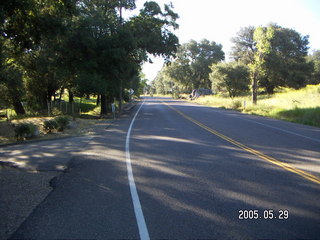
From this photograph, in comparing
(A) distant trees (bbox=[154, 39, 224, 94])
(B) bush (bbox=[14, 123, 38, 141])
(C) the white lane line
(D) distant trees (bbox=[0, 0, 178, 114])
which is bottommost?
(C) the white lane line

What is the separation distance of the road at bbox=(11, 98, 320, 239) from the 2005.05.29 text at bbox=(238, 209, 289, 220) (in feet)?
0.05

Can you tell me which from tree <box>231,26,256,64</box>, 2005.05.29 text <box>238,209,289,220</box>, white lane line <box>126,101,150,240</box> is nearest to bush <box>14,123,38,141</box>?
white lane line <box>126,101,150,240</box>

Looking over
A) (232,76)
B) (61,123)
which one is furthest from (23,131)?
(232,76)

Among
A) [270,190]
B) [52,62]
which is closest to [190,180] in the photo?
[270,190]

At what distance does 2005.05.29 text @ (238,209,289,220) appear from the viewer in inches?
172

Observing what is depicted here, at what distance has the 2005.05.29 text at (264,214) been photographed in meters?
4.37

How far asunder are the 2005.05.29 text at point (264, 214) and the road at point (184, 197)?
0.6 inches

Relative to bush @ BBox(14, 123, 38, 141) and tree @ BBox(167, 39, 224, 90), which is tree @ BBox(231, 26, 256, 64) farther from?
bush @ BBox(14, 123, 38, 141)

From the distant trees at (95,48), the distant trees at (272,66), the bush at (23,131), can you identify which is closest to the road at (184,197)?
the bush at (23,131)

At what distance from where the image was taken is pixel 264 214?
447 centimetres

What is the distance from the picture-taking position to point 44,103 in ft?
112

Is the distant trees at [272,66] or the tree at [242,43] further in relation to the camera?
the tree at [242,43]

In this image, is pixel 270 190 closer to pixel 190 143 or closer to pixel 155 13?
pixel 190 143

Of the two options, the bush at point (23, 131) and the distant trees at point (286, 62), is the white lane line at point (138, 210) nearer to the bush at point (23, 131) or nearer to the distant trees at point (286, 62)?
the bush at point (23, 131)
